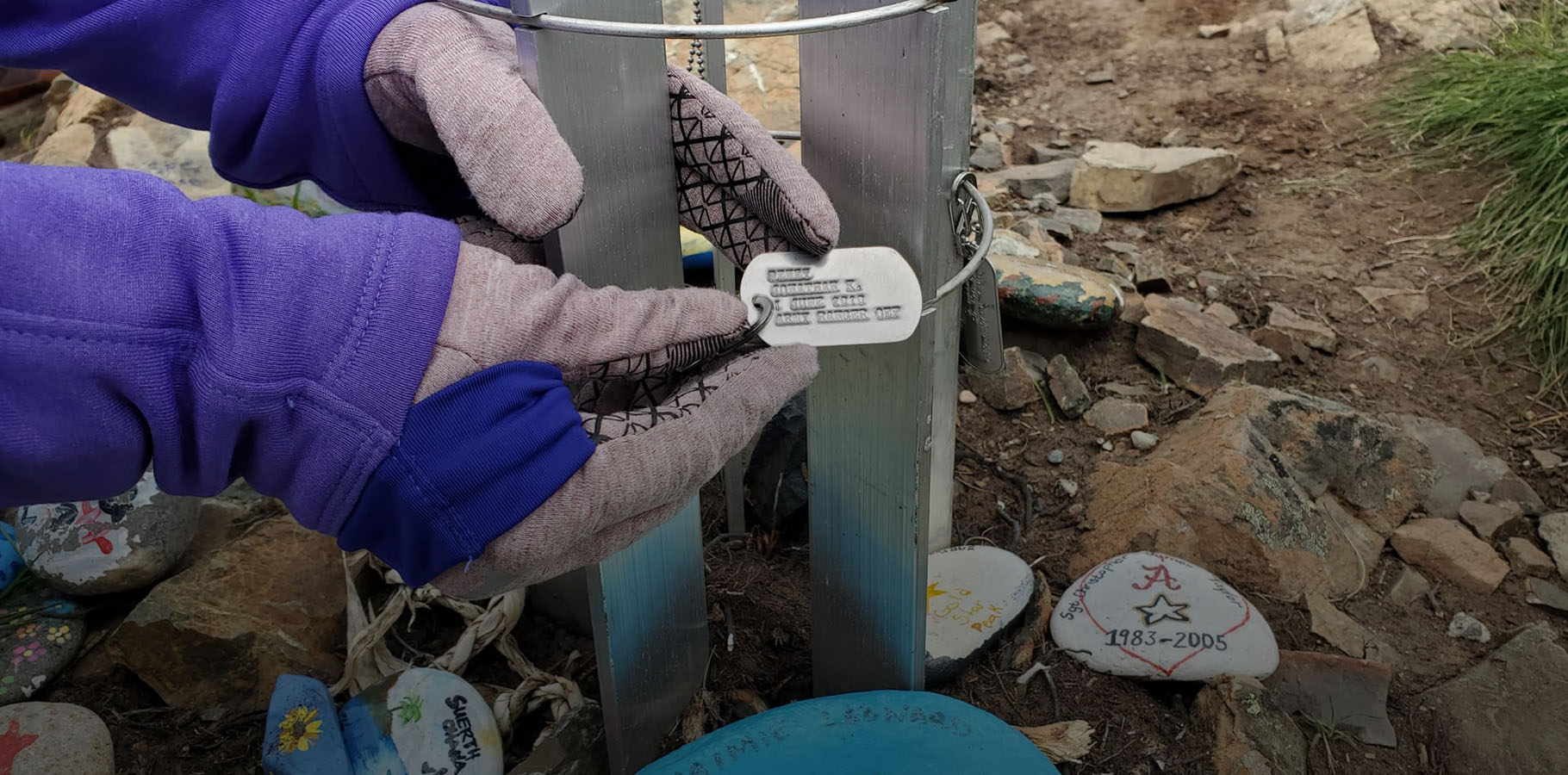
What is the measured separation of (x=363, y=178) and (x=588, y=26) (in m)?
0.37

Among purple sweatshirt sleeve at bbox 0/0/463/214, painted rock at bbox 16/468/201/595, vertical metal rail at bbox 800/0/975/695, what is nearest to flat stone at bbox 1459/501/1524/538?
vertical metal rail at bbox 800/0/975/695

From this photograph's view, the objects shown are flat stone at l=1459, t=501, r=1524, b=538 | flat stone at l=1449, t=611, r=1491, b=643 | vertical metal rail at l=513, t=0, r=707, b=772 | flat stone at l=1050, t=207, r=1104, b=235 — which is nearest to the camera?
vertical metal rail at l=513, t=0, r=707, b=772

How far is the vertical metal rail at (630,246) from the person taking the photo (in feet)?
3.67

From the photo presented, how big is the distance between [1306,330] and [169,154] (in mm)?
3223

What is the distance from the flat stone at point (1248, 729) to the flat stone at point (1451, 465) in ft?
2.90

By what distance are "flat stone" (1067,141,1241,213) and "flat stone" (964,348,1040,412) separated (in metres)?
1.08

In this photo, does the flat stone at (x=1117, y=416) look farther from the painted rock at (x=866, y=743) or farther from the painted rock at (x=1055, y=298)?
the painted rock at (x=866, y=743)

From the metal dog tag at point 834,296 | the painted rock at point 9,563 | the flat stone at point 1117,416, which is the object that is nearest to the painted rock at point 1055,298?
the flat stone at point 1117,416

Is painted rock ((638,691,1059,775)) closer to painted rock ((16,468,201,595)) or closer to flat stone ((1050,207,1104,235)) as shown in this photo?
painted rock ((16,468,201,595))

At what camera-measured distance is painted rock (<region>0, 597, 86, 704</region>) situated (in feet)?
5.98

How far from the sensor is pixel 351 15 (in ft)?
3.56

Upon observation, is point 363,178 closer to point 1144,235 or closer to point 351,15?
point 351,15

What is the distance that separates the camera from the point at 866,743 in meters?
1.29

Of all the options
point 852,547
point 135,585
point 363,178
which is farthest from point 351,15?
point 135,585
